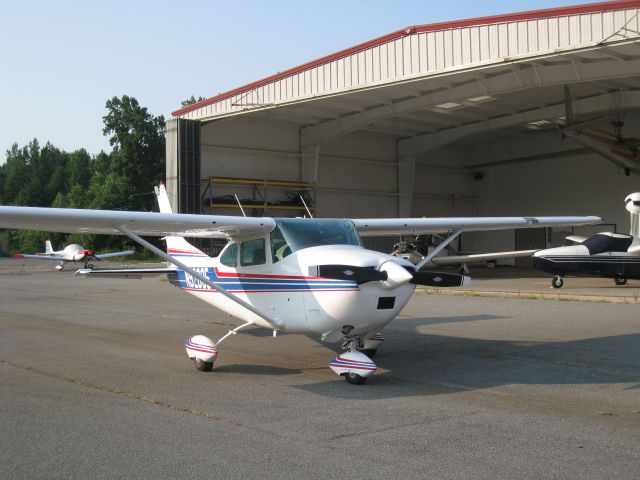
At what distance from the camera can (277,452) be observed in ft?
15.6

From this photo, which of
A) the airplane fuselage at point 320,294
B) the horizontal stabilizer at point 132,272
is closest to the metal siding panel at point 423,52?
the horizontal stabilizer at point 132,272

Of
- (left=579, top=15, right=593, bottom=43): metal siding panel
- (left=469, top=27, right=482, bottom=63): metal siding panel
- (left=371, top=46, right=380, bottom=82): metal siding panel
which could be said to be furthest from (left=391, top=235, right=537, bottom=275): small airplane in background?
(left=579, top=15, right=593, bottom=43): metal siding panel

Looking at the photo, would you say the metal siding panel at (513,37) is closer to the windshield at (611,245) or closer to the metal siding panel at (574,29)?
the metal siding panel at (574,29)

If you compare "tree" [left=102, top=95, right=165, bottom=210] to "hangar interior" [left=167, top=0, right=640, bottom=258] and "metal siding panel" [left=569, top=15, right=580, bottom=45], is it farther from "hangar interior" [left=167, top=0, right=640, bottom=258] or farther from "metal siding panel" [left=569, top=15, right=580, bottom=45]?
"metal siding panel" [left=569, top=15, right=580, bottom=45]

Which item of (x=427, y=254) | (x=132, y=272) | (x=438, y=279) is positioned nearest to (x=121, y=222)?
(x=438, y=279)

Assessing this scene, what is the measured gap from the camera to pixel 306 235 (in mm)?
A: 7977

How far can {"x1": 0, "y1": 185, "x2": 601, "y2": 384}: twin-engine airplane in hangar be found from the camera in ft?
23.1

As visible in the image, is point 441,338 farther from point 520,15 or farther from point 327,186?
point 327,186

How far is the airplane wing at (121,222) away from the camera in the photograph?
24.1ft

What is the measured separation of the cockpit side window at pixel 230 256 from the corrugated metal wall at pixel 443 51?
41.5 feet

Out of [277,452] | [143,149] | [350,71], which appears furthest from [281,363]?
[143,149]

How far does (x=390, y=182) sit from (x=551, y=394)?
28733 mm

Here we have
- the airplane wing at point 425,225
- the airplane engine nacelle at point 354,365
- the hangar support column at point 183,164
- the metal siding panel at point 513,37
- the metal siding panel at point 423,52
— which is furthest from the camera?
the hangar support column at point 183,164

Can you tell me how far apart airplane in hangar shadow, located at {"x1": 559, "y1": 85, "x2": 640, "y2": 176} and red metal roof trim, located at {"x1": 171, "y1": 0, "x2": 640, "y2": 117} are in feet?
25.9
